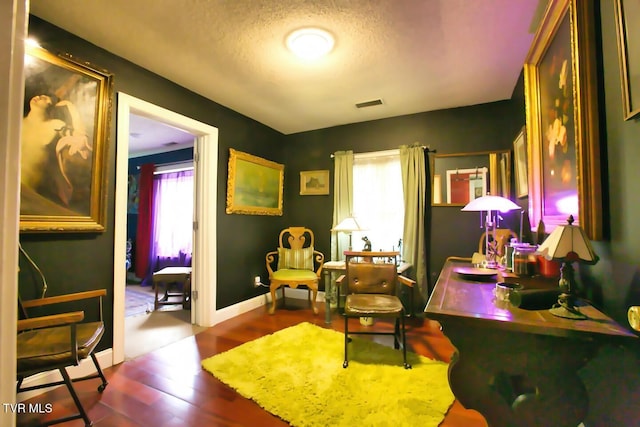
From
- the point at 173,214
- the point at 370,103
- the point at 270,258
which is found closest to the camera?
the point at 370,103

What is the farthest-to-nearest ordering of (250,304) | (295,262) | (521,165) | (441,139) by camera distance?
(295,262) < (250,304) < (441,139) < (521,165)

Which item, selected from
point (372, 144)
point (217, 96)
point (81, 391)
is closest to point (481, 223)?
point (372, 144)

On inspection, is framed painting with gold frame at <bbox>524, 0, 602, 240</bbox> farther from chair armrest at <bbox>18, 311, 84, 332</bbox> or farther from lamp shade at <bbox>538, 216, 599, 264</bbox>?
chair armrest at <bbox>18, 311, 84, 332</bbox>

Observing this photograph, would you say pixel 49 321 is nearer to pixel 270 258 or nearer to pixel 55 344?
pixel 55 344

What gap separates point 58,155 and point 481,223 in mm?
3833

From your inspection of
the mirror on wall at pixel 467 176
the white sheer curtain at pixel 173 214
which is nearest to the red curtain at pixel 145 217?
the white sheer curtain at pixel 173 214

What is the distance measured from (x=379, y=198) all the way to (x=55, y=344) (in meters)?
3.28

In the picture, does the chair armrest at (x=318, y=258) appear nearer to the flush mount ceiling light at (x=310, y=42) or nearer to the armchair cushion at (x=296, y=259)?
the armchair cushion at (x=296, y=259)

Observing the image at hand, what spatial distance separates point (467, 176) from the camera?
3.22 m

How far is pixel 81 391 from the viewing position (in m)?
1.89

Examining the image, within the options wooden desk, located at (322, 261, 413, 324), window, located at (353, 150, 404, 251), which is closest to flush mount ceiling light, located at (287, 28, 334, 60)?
window, located at (353, 150, 404, 251)

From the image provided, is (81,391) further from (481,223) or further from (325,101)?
(481,223)

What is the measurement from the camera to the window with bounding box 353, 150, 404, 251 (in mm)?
3615

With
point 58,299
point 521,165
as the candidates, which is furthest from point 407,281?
point 58,299
